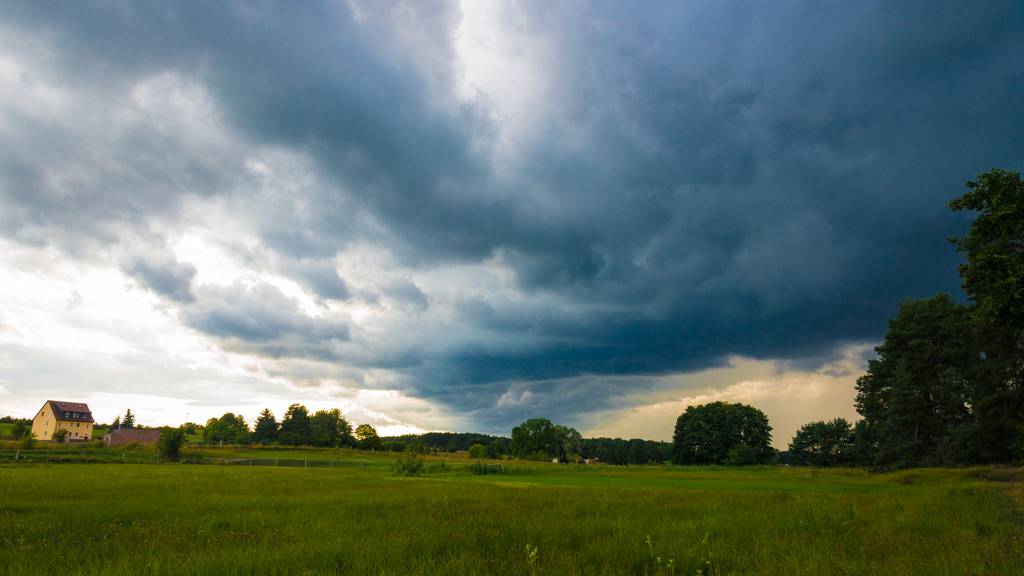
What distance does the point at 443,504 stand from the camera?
58.5 feet

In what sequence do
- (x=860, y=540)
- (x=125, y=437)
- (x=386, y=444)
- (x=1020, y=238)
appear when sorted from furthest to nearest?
(x=386, y=444)
(x=125, y=437)
(x=1020, y=238)
(x=860, y=540)

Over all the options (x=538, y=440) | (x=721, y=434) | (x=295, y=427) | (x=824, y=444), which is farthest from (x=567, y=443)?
(x=295, y=427)

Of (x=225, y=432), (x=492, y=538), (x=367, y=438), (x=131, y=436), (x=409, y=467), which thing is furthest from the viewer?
(x=225, y=432)

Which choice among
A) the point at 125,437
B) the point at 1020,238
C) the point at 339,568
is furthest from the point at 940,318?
the point at 125,437

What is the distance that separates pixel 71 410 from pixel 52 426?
5.91 meters

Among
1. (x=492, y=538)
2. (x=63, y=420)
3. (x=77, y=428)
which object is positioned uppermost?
(x=63, y=420)

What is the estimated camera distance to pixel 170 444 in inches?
3054

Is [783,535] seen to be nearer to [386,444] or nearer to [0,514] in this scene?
[0,514]

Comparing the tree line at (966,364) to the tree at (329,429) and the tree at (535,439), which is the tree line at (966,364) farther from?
the tree at (329,429)

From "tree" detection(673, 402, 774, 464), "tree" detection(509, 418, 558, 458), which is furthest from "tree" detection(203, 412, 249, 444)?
"tree" detection(673, 402, 774, 464)

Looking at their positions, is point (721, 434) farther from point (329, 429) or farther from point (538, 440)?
point (329, 429)

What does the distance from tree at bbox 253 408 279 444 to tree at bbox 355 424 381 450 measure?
26.2 meters

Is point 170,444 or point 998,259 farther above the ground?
point 998,259

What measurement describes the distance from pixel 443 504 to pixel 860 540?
1212cm
